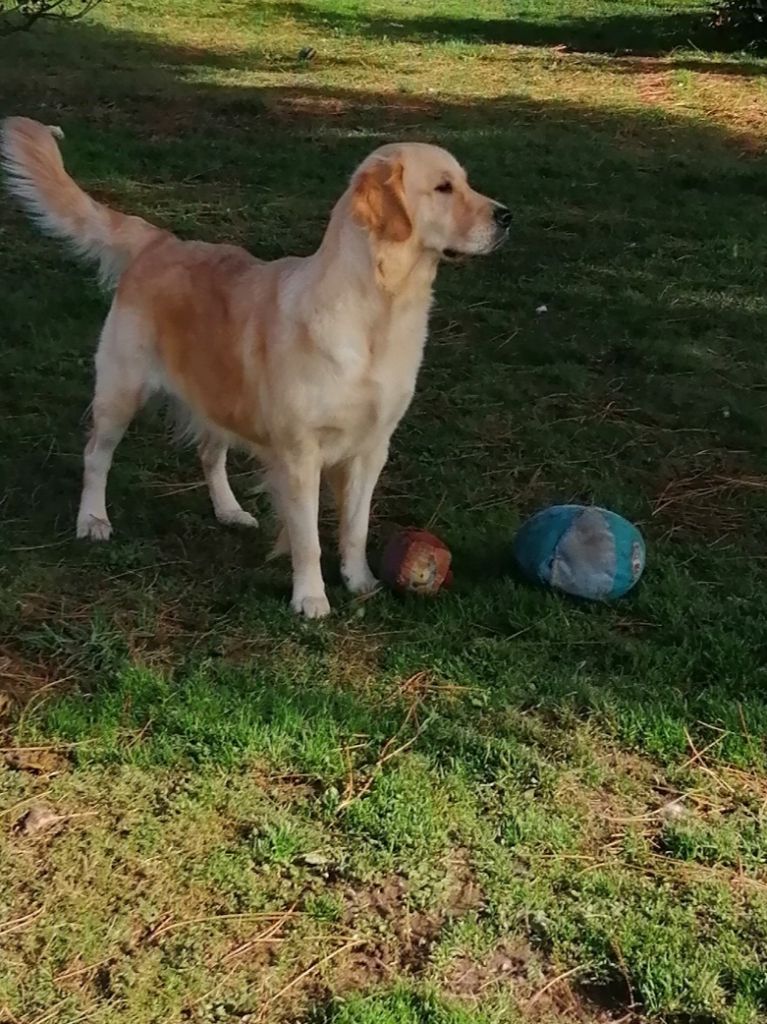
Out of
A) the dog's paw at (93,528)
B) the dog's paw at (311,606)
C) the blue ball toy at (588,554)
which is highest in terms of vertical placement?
the blue ball toy at (588,554)

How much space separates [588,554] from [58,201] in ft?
7.76

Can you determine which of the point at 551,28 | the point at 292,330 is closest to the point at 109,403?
the point at 292,330

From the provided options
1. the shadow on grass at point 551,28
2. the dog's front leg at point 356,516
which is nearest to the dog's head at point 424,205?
the dog's front leg at point 356,516

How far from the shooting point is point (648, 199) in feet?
29.2

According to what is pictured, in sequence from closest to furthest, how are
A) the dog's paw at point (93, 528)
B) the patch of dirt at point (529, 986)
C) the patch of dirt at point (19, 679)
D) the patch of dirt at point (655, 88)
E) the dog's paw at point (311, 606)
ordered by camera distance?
the patch of dirt at point (529, 986) → the patch of dirt at point (19, 679) → the dog's paw at point (311, 606) → the dog's paw at point (93, 528) → the patch of dirt at point (655, 88)

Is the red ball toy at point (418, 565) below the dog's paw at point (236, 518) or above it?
above

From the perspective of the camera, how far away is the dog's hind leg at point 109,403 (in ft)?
14.5

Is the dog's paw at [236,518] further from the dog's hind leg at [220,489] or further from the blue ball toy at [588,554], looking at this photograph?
the blue ball toy at [588,554]

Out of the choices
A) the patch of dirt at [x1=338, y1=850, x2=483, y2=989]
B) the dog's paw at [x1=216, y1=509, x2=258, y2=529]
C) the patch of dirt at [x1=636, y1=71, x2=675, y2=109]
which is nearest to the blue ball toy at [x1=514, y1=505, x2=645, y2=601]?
the dog's paw at [x1=216, y1=509, x2=258, y2=529]

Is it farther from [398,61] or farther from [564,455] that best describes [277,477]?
[398,61]

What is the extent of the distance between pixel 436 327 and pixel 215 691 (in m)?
3.59

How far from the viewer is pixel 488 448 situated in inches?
206

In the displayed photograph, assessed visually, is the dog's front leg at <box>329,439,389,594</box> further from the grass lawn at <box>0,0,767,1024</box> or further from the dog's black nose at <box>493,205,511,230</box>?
the dog's black nose at <box>493,205,511,230</box>

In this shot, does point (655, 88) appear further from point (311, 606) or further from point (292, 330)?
point (311, 606)
